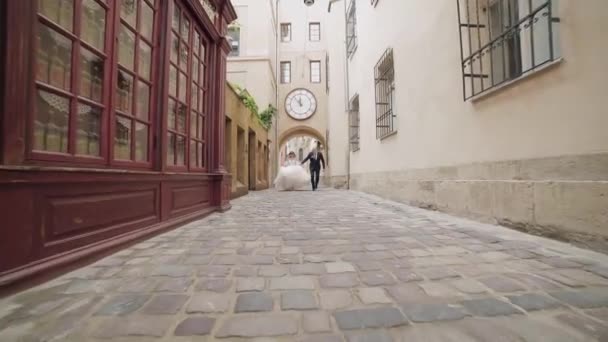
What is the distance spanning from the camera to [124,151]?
2533mm

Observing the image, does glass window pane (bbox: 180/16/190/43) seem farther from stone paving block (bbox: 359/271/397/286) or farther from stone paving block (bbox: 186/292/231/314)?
stone paving block (bbox: 359/271/397/286)

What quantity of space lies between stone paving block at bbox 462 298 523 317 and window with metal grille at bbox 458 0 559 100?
2.14 meters

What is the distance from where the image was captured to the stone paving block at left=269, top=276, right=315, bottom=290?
5.14 ft

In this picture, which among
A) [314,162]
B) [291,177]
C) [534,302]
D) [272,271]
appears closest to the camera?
[534,302]

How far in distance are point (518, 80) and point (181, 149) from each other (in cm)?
367

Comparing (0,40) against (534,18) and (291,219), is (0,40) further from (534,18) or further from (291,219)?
(534,18)

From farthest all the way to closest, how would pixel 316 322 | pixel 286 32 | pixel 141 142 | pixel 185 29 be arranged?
pixel 286 32 < pixel 185 29 < pixel 141 142 < pixel 316 322

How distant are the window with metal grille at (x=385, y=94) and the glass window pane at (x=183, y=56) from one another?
411 centimetres

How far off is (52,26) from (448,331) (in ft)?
8.95

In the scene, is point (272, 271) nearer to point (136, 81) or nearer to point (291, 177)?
point (136, 81)

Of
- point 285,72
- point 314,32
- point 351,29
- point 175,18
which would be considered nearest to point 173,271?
point 175,18

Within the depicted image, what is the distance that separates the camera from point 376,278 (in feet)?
5.49

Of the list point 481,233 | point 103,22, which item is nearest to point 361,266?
point 481,233

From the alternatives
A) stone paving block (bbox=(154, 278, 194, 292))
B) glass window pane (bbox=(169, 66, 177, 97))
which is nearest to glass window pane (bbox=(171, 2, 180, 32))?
glass window pane (bbox=(169, 66, 177, 97))
